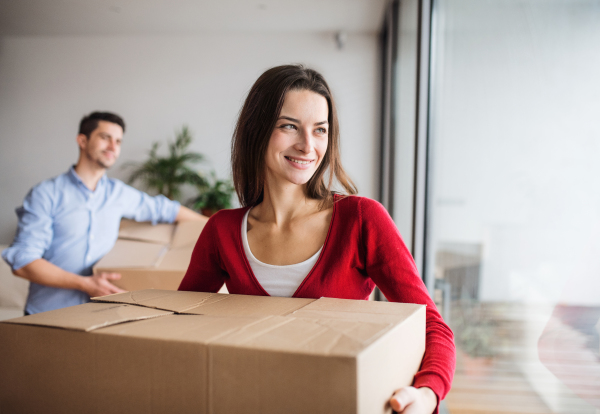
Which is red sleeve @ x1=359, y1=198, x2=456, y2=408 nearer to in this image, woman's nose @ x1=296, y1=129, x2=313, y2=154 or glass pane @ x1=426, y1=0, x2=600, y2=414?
woman's nose @ x1=296, y1=129, x2=313, y2=154

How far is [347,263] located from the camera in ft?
2.93

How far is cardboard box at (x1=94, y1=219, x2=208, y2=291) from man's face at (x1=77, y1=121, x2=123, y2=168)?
34 centimetres

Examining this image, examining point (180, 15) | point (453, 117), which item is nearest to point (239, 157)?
point (453, 117)

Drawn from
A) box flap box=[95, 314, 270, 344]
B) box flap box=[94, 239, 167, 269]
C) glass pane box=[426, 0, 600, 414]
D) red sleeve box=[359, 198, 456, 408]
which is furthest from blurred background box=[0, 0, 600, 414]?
box flap box=[94, 239, 167, 269]

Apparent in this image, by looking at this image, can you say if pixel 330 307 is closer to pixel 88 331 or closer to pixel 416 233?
pixel 88 331

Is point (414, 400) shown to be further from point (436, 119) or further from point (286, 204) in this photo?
point (436, 119)

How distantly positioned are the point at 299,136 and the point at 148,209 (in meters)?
1.38

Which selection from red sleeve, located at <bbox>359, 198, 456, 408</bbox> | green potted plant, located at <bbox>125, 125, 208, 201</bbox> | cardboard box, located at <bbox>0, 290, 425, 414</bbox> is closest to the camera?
cardboard box, located at <bbox>0, 290, 425, 414</bbox>

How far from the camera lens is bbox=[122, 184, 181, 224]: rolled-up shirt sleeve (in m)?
2.08

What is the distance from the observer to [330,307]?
0.61m

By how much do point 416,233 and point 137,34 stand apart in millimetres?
3379

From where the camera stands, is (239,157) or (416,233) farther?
(416,233)

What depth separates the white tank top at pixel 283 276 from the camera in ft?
2.94

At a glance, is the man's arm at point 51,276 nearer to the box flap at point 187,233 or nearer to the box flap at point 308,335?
the box flap at point 187,233
